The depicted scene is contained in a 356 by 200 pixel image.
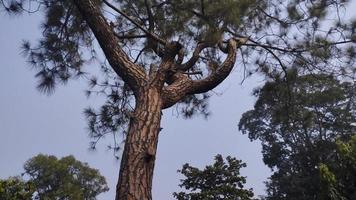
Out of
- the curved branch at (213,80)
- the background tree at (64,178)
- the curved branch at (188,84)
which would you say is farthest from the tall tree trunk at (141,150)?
the background tree at (64,178)

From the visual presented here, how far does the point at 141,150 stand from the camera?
230 centimetres

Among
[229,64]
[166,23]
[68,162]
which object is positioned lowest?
[229,64]

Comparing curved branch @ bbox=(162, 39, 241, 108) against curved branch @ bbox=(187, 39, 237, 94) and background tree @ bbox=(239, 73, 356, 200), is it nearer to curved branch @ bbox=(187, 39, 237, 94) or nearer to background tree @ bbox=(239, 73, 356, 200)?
curved branch @ bbox=(187, 39, 237, 94)

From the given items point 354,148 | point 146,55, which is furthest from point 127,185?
point 354,148

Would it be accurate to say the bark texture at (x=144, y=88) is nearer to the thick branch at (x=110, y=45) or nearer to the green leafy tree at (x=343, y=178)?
the thick branch at (x=110, y=45)

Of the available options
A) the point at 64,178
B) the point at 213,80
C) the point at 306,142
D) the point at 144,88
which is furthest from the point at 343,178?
the point at 64,178

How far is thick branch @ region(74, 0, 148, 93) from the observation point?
9.15ft

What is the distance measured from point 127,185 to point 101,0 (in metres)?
1.60

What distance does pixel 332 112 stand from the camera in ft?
45.5

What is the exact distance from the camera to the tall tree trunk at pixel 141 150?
7.04ft

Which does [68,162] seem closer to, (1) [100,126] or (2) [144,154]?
(1) [100,126]

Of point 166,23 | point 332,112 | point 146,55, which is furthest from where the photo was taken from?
point 332,112

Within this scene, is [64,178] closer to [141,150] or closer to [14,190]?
[14,190]

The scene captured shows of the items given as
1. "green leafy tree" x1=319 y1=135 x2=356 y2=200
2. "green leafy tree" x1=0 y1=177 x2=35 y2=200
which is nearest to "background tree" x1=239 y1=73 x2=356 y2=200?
"green leafy tree" x1=319 y1=135 x2=356 y2=200
